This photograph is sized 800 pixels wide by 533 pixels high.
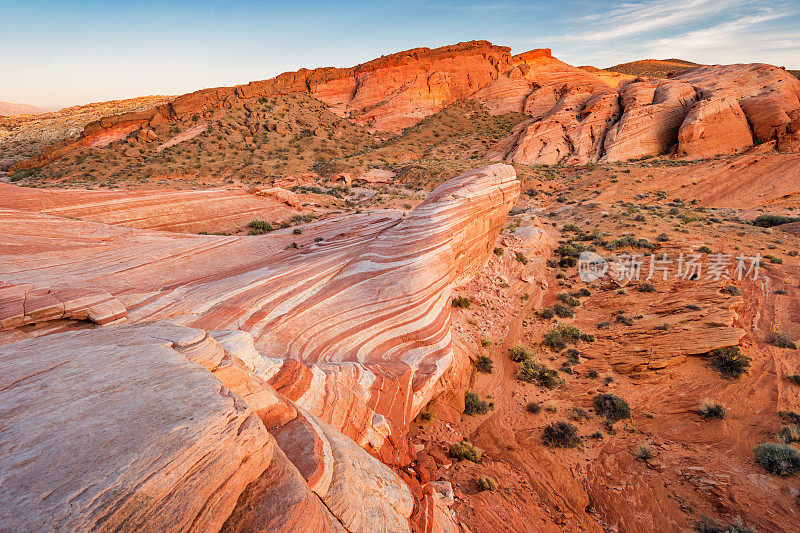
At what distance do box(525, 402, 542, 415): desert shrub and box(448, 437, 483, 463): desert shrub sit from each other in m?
2.36

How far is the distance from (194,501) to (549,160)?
42.0 m

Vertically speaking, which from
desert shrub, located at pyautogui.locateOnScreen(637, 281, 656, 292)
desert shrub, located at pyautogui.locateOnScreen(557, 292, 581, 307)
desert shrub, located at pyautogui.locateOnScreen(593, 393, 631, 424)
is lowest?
desert shrub, located at pyautogui.locateOnScreen(593, 393, 631, 424)

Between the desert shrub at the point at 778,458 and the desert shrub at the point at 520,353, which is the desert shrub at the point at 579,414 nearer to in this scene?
the desert shrub at the point at 520,353

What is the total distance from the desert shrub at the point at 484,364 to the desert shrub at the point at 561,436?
2451 mm

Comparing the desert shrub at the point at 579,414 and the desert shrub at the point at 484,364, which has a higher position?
the desert shrub at the point at 484,364

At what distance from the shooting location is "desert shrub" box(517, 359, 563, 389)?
10062 mm

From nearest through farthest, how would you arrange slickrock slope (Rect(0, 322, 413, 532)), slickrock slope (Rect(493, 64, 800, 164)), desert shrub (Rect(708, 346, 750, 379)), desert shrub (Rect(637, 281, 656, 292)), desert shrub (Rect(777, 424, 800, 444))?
slickrock slope (Rect(0, 322, 413, 532)), desert shrub (Rect(777, 424, 800, 444)), desert shrub (Rect(708, 346, 750, 379)), desert shrub (Rect(637, 281, 656, 292)), slickrock slope (Rect(493, 64, 800, 164))

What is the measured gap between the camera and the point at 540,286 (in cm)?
1514

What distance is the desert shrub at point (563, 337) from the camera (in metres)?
11.6

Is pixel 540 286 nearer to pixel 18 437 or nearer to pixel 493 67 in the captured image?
pixel 18 437

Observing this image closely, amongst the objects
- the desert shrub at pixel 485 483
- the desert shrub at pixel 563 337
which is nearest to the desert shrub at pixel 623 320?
the desert shrub at pixel 563 337

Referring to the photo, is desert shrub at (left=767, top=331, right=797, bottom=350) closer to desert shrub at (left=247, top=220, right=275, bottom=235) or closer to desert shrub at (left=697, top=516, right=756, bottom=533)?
desert shrub at (left=697, top=516, right=756, bottom=533)

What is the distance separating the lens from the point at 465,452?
24.7 ft

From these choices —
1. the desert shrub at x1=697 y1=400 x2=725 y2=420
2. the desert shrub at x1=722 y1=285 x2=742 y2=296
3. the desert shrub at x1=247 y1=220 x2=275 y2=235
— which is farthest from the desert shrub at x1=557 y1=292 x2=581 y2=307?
the desert shrub at x1=247 y1=220 x2=275 y2=235
